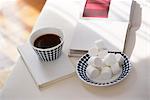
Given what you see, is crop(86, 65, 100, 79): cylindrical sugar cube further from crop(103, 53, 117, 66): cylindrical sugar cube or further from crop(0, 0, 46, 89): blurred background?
crop(0, 0, 46, 89): blurred background

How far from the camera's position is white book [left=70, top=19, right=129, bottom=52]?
2.88ft

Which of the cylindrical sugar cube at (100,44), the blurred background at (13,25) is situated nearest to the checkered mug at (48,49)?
the cylindrical sugar cube at (100,44)

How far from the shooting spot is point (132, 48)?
871mm

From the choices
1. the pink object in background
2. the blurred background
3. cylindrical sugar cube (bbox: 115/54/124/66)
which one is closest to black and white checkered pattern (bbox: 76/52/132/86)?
cylindrical sugar cube (bbox: 115/54/124/66)

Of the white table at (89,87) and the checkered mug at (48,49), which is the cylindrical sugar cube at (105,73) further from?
the checkered mug at (48,49)

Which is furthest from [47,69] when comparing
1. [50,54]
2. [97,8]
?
[97,8]

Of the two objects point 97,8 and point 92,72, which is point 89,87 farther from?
point 97,8

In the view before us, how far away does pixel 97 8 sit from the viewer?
993 millimetres

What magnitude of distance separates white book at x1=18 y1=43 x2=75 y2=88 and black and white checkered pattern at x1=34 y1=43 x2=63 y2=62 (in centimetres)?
1

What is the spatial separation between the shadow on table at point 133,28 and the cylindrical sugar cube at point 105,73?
120 mm

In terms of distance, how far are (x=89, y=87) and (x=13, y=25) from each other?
139 centimetres

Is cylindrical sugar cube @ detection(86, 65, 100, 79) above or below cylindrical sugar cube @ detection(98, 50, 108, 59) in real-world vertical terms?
below

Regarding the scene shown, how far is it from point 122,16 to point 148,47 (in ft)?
0.50

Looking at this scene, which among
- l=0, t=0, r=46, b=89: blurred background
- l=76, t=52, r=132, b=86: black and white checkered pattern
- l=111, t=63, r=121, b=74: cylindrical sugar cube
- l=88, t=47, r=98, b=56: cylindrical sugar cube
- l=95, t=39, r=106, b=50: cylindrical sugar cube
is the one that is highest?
l=95, t=39, r=106, b=50: cylindrical sugar cube
